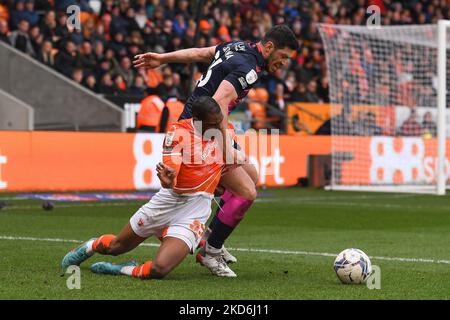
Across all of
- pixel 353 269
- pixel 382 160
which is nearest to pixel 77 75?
pixel 382 160

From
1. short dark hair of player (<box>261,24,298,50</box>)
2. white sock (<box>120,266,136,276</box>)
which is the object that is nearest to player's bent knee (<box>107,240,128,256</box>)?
white sock (<box>120,266,136,276</box>)

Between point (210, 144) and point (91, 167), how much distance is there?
11.2 m

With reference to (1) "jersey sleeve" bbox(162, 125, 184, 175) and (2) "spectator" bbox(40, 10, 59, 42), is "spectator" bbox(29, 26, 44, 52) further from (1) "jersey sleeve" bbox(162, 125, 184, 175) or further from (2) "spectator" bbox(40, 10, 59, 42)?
(1) "jersey sleeve" bbox(162, 125, 184, 175)

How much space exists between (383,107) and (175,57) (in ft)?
45.4

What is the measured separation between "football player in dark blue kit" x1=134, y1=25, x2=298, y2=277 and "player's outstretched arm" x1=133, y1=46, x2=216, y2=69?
0.18m

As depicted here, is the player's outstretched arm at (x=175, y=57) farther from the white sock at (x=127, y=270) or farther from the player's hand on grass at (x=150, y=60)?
the white sock at (x=127, y=270)

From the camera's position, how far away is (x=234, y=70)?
27.9 ft

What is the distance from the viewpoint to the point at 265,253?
9.78 meters

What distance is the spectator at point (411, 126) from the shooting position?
2272cm

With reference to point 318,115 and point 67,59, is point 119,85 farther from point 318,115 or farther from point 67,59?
point 318,115

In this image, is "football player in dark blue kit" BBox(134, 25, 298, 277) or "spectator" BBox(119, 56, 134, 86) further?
"spectator" BBox(119, 56, 134, 86)

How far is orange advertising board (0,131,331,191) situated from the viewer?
1802 cm
